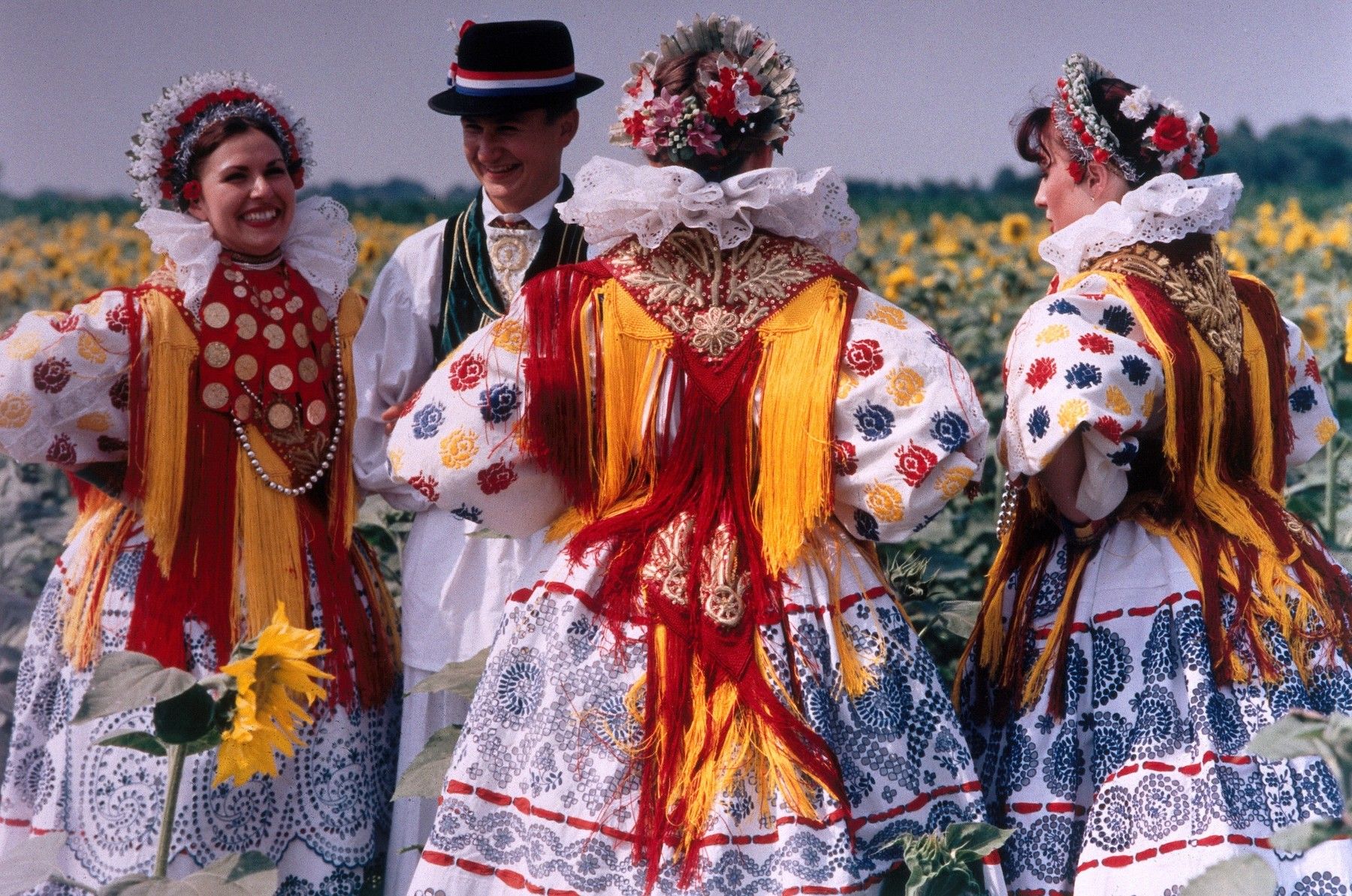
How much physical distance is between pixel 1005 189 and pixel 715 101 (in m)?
8.00

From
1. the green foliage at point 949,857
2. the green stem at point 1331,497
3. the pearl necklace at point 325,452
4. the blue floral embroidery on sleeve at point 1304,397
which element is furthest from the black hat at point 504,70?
the green stem at point 1331,497

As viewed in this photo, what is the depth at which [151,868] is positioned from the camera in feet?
10.2

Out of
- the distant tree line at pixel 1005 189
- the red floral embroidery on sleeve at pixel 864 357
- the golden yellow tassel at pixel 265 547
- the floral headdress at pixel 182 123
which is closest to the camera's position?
the red floral embroidery on sleeve at pixel 864 357

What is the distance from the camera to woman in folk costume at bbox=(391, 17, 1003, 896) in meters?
2.59

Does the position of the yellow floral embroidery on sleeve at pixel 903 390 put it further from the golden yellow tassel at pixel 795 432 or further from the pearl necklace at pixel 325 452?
the pearl necklace at pixel 325 452

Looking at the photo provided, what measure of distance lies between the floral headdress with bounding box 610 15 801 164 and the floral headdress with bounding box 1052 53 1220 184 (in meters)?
0.68

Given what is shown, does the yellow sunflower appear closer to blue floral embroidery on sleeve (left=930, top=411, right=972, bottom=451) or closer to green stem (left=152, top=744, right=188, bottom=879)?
green stem (left=152, top=744, right=188, bottom=879)

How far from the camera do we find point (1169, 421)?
117 inches

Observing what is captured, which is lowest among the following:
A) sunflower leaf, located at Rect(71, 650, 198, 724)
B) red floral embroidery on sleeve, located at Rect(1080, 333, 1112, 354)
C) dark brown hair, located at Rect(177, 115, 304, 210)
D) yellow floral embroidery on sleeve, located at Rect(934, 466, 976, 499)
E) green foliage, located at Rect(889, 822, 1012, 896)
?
green foliage, located at Rect(889, 822, 1012, 896)

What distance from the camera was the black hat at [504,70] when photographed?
3.51 meters

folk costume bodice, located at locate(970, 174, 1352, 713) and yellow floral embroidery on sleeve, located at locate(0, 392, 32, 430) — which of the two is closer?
folk costume bodice, located at locate(970, 174, 1352, 713)

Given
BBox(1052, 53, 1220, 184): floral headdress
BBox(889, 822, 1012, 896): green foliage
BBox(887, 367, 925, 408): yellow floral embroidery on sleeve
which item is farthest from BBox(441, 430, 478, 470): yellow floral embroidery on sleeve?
BBox(1052, 53, 1220, 184): floral headdress

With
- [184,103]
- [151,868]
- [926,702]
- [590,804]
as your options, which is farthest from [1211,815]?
[184,103]

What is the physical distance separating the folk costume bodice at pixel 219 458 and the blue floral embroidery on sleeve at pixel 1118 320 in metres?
1.66
